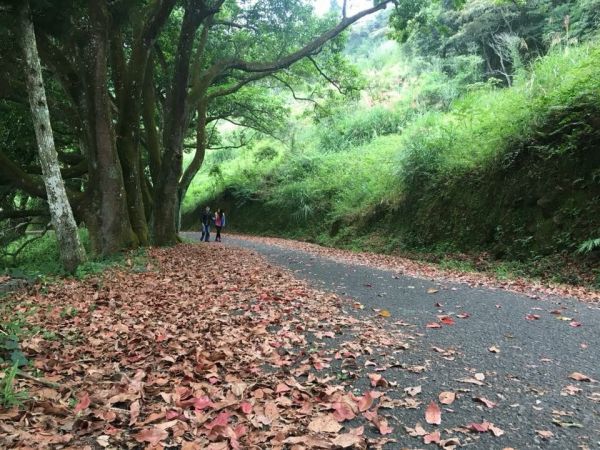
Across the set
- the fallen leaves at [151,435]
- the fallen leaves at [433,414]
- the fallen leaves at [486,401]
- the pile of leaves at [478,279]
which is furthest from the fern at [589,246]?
the fallen leaves at [151,435]

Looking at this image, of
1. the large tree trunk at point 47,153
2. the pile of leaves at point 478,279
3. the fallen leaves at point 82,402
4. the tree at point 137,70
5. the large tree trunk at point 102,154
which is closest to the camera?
the fallen leaves at point 82,402

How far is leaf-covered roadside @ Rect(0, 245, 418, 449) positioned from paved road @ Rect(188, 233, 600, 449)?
0.46 m

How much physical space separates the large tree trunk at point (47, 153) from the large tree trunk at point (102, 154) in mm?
2365

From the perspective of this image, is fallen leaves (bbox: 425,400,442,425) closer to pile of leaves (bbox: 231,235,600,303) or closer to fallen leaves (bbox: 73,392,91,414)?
fallen leaves (bbox: 73,392,91,414)

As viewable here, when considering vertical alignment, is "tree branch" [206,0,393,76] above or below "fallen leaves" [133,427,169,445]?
above

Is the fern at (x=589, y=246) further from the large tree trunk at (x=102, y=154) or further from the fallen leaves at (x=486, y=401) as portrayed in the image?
the large tree trunk at (x=102, y=154)

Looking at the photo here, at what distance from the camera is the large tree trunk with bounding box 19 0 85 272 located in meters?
7.13

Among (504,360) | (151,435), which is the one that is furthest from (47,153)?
(504,360)

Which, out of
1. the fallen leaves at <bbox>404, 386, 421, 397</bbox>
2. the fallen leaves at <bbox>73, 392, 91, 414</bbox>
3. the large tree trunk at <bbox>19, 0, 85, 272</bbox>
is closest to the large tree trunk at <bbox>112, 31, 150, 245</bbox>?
the large tree trunk at <bbox>19, 0, 85, 272</bbox>

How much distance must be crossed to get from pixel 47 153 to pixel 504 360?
24.8 feet

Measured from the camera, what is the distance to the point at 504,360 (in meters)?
3.98

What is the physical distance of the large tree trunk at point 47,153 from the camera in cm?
713

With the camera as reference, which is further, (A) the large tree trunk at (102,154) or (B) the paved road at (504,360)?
(A) the large tree trunk at (102,154)

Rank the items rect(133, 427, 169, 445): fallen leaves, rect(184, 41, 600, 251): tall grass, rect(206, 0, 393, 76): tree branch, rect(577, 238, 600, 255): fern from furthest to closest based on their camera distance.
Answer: rect(206, 0, 393, 76): tree branch
rect(184, 41, 600, 251): tall grass
rect(577, 238, 600, 255): fern
rect(133, 427, 169, 445): fallen leaves
